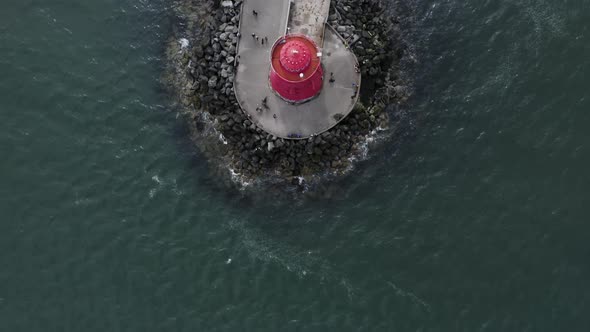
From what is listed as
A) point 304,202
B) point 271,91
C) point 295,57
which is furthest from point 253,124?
point 304,202

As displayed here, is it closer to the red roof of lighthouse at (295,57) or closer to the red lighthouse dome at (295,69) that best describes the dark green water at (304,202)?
the red lighthouse dome at (295,69)

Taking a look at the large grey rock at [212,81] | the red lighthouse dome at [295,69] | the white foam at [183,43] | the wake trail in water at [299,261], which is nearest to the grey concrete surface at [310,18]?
the red lighthouse dome at [295,69]

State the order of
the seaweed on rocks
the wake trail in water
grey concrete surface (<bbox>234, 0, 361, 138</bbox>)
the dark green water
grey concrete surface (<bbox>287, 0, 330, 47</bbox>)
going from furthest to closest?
grey concrete surface (<bbox>287, 0, 330, 47</bbox>), the seaweed on rocks, grey concrete surface (<bbox>234, 0, 361, 138</bbox>), the wake trail in water, the dark green water

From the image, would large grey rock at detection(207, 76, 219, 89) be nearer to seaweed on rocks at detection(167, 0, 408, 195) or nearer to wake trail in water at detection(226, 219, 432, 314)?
seaweed on rocks at detection(167, 0, 408, 195)

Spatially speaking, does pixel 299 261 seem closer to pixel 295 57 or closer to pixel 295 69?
pixel 295 69

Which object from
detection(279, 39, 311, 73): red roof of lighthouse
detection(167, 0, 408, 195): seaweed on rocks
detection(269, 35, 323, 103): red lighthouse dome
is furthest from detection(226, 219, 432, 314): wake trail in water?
detection(279, 39, 311, 73): red roof of lighthouse
